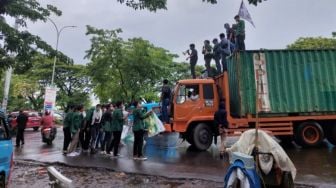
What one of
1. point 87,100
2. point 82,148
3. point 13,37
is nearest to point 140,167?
point 82,148

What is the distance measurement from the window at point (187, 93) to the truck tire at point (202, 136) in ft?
2.99

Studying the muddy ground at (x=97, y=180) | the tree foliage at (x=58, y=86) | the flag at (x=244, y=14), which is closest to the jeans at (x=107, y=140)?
the muddy ground at (x=97, y=180)

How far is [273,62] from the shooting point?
41.9ft

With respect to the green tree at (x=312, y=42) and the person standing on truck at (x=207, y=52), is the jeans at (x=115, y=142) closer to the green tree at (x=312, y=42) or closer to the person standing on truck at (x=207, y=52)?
the person standing on truck at (x=207, y=52)

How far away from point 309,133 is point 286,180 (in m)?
7.40

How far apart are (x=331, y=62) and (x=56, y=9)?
29.3 feet

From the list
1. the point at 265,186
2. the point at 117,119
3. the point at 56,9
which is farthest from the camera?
the point at 56,9

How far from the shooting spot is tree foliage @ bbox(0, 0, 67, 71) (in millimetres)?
10305

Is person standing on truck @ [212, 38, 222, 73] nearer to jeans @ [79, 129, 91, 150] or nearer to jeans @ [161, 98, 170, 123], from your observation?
jeans @ [161, 98, 170, 123]

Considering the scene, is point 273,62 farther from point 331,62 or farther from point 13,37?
point 13,37

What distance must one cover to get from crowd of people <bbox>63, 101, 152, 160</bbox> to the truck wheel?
5.34m

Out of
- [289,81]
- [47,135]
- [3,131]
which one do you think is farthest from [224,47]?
[3,131]

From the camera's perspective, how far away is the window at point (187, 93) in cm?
1286

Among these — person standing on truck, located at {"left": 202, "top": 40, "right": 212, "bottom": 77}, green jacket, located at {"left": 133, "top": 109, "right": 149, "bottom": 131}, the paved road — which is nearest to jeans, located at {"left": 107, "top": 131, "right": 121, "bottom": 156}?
the paved road
